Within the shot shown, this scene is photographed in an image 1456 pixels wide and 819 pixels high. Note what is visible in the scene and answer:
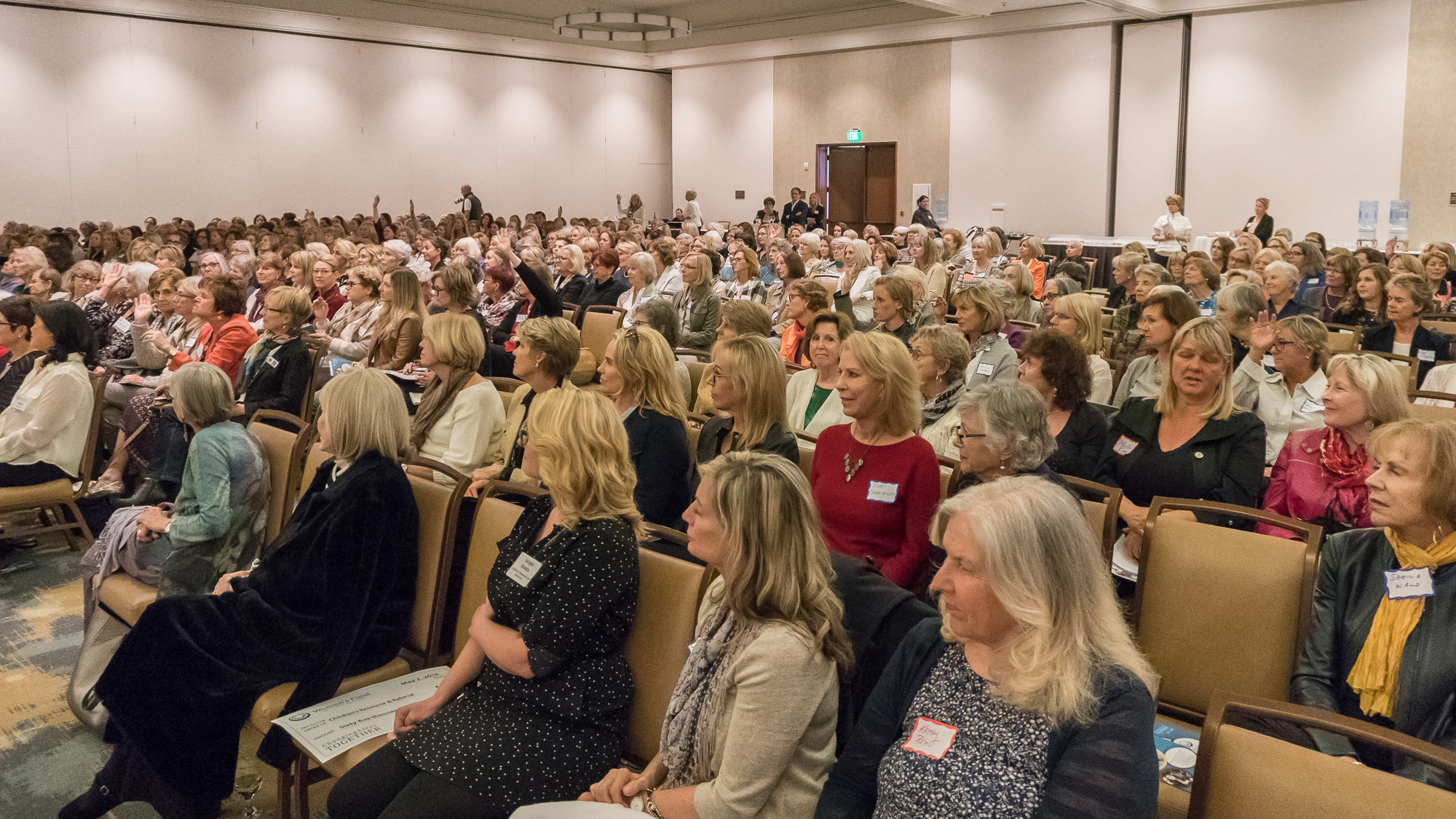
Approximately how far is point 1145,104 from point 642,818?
1624cm

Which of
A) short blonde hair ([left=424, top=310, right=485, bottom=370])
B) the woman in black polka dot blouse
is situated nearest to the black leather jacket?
the woman in black polka dot blouse

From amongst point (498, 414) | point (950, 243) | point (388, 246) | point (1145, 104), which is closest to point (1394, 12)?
point (1145, 104)

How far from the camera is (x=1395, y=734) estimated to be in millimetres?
1532

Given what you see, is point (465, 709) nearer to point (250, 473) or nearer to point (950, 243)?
point (250, 473)

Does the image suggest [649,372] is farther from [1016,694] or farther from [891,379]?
[1016,694]

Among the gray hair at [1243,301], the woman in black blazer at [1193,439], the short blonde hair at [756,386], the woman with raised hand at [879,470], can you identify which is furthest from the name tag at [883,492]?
the gray hair at [1243,301]

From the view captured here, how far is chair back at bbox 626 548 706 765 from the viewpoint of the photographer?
2.30 meters

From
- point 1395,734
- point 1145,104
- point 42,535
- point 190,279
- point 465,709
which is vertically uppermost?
point 1145,104

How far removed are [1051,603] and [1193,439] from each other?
6.34 ft

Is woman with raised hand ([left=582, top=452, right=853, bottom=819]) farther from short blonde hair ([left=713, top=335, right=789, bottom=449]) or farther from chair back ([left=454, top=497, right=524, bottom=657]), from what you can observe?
short blonde hair ([left=713, top=335, right=789, bottom=449])

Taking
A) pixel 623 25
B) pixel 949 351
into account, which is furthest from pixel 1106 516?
pixel 623 25

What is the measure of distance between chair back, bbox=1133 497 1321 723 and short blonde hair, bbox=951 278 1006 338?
2298 mm

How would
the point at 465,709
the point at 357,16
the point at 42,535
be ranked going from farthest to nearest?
1. the point at 357,16
2. the point at 42,535
3. the point at 465,709

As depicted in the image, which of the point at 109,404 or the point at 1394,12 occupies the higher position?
the point at 1394,12
